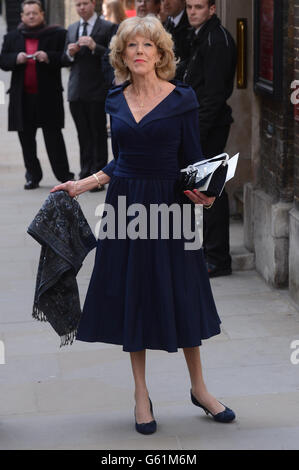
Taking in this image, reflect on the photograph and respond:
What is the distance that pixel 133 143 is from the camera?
15.6 ft

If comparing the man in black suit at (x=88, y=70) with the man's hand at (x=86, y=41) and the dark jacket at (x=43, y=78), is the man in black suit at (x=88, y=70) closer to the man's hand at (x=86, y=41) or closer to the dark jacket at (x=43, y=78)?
the man's hand at (x=86, y=41)

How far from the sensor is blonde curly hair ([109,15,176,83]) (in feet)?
15.3

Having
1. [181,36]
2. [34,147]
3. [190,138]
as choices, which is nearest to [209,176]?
[190,138]

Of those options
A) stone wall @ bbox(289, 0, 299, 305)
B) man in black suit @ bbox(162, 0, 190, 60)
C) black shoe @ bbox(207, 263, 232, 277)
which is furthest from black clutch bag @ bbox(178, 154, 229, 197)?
man in black suit @ bbox(162, 0, 190, 60)

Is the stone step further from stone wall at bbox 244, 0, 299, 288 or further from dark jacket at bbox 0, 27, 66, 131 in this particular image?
dark jacket at bbox 0, 27, 66, 131

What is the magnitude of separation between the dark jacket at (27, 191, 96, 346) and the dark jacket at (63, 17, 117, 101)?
6.17 meters

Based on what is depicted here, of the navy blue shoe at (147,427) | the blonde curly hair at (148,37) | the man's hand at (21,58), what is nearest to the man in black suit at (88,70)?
the man's hand at (21,58)

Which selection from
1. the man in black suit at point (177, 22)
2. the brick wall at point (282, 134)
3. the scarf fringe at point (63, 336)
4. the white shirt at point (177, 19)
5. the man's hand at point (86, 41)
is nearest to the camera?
the scarf fringe at point (63, 336)

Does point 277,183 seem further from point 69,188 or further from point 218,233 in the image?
point 69,188

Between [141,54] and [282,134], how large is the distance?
8.69 feet

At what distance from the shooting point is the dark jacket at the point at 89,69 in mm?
10891

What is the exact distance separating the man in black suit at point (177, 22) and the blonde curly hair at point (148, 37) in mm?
3283

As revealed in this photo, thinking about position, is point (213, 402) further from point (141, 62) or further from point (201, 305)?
point (141, 62)
